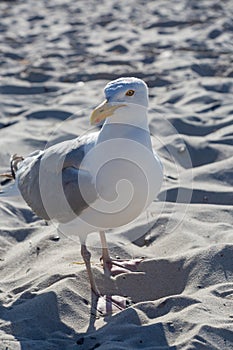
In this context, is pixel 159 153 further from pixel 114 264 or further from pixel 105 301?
pixel 105 301

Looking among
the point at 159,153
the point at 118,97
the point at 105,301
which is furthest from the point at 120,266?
the point at 159,153

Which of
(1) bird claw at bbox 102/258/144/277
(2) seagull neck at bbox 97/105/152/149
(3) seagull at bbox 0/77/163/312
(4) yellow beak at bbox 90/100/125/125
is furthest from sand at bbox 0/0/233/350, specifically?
(4) yellow beak at bbox 90/100/125/125

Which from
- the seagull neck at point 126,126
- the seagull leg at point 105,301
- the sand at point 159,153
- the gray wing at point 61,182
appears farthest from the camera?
the seagull neck at point 126,126

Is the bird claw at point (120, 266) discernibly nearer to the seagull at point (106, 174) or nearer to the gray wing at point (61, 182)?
the seagull at point (106, 174)

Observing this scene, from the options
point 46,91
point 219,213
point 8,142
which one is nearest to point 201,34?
point 46,91

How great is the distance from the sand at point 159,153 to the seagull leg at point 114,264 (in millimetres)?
48

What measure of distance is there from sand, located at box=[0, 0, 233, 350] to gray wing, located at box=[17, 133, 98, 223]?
0.40 metres

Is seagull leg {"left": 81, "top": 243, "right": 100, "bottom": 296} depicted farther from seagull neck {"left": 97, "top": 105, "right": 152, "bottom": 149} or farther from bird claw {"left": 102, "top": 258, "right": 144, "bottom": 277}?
seagull neck {"left": 97, "top": 105, "right": 152, "bottom": 149}

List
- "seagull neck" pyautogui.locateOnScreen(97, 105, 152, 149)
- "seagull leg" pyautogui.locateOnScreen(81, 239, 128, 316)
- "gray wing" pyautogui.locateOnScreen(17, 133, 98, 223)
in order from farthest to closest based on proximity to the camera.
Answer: "seagull neck" pyautogui.locateOnScreen(97, 105, 152, 149) → "gray wing" pyautogui.locateOnScreen(17, 133, 98, 223) → "seagull leg" pyautogui.locateOnScreen(81, 239, 128, 316)

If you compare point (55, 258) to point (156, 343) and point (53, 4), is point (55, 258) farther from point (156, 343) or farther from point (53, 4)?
point (53, 4)

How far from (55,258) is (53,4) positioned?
30.8 ft

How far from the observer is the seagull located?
4.67 metres

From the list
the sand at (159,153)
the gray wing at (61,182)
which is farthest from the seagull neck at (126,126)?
the sand at (159,153)

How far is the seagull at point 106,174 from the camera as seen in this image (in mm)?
4668
